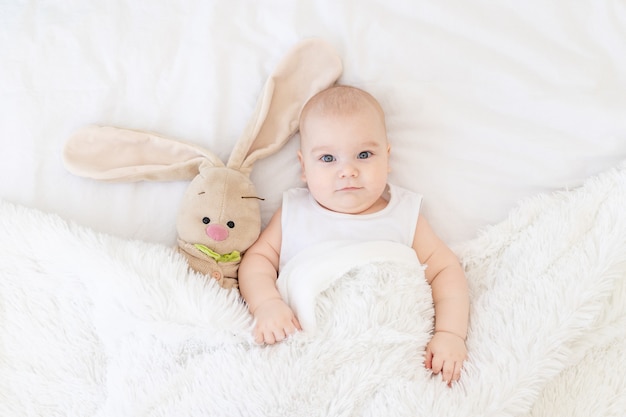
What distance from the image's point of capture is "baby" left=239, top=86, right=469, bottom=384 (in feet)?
3.86

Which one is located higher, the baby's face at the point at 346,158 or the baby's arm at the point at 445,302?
the baby's face at the point at 346,158

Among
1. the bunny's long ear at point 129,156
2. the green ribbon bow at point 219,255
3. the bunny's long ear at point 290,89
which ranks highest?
the bunny's long ear at point 290,89

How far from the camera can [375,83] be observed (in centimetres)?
131

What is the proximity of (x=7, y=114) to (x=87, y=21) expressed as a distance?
0.26 m

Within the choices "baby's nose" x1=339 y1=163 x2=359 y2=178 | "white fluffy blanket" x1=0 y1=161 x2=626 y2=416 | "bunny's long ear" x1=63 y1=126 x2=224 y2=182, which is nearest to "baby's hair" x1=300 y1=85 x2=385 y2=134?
"baby's nose" x1=339 y1=163 x2=359 y2=178

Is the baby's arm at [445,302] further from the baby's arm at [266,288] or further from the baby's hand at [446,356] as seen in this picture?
the baby's arm at [266,288]

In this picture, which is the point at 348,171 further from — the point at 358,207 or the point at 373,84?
the point at 373,84

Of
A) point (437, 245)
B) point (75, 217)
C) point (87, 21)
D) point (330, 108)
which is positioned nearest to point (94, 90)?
point (87, 21)

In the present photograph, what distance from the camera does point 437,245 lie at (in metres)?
1.24

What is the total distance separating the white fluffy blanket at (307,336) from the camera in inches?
38.2

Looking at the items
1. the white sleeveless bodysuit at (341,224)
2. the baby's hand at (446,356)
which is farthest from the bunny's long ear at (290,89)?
the baby's hand at (446,356)

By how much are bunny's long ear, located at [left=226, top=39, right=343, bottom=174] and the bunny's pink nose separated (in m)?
0.14

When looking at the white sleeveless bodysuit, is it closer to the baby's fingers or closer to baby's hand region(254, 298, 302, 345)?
baby's hand region(254, 298, 302, 345)

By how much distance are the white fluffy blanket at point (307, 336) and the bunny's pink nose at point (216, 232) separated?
0.09m
